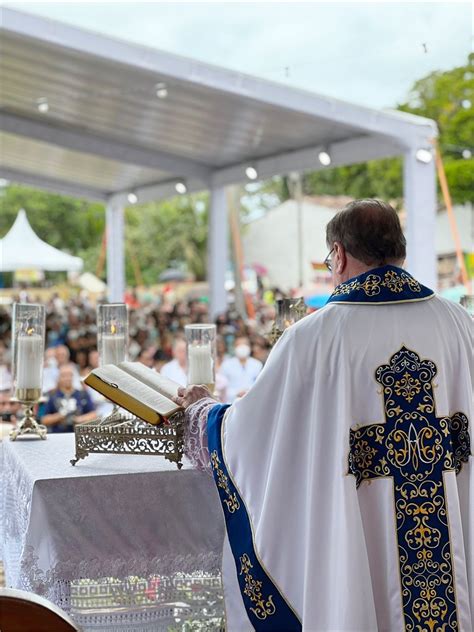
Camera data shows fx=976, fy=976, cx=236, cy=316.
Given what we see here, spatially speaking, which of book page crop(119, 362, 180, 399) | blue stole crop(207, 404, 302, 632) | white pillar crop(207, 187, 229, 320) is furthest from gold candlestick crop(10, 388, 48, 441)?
white pillar crop(207, 187, 229, 320)

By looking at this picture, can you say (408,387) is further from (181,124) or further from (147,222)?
(147,222)

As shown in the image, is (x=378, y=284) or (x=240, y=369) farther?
(x=240, y=369)

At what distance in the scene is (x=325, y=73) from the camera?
10227 millimetres

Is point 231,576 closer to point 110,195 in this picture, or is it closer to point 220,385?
point 220,385

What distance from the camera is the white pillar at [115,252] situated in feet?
60.8

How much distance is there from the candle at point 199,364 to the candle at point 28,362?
0.62 metres

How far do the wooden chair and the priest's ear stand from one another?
1.27 metres

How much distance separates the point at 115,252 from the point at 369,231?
628 inches

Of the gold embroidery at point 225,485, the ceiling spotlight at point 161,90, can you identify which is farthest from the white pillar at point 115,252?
the gold embroidery at point 225,485

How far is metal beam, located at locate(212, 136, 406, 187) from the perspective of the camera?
11.6 meters

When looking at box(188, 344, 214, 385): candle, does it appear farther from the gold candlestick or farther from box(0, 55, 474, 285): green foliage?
box(0, 55, 474, 285): green foliage

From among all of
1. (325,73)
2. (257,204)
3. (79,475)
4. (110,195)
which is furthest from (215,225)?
(257,204)

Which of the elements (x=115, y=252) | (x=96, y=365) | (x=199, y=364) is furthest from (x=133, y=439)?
(x=115, y=252)

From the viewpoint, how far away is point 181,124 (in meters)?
12.9
